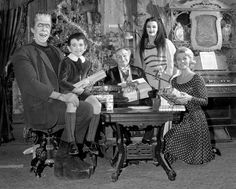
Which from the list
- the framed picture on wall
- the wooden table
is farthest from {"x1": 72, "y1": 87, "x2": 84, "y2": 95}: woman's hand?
the framed picture on wall

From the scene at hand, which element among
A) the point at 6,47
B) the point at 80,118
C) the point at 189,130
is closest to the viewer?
the point at 80,118

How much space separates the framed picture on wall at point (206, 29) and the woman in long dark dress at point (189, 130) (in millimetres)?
2234

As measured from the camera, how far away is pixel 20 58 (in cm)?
343

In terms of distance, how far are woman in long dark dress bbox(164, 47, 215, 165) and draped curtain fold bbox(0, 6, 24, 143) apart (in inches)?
104

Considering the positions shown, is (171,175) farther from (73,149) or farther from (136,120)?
(73,149)

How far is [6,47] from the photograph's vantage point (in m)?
5.61

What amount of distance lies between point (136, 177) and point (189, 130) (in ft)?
2.56

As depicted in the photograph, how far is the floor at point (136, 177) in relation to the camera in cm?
308

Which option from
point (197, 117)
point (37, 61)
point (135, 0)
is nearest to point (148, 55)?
point (197, 117)

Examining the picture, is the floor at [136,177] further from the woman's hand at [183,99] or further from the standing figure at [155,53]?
the standing figure at [155,53]

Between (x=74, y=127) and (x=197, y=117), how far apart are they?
1264 mm

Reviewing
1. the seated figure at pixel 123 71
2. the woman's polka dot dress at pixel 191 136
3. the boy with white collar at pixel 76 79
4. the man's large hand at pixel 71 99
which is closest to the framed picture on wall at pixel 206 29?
the seated figure at pixel 123 71

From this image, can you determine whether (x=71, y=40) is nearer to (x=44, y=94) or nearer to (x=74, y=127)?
(x=44, y=94)

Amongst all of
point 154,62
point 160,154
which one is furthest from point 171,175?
point 154,62
